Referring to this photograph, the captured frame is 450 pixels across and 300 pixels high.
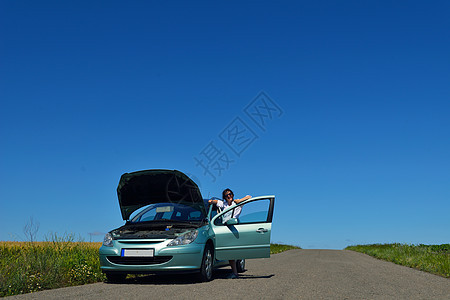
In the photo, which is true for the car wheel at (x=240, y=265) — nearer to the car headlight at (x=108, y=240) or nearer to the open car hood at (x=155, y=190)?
the open car hood at (x=155, y=190)

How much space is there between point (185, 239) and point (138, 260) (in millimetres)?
974

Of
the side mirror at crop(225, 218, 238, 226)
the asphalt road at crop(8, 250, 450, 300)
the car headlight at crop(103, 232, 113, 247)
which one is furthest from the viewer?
the side mirror at crop(225, 218, 238, 226)

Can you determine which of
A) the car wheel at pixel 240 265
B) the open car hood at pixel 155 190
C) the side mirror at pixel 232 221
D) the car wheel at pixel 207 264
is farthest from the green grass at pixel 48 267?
the car wheel at pixel 240 265

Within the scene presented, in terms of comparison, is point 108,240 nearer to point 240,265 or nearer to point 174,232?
point 174,232

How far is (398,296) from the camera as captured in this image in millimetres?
6984

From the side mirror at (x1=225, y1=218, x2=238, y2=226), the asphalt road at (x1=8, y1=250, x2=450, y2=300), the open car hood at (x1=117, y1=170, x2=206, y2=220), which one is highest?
the open car hood at (x1=117, y1=170, x2=206, y2=220)

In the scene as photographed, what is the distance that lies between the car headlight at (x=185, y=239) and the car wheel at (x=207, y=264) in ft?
1.47

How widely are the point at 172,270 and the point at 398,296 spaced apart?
399 cm

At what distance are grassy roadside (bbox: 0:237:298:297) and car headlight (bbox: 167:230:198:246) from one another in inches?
79.5

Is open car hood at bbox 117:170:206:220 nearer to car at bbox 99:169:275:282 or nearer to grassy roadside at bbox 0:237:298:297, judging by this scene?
car at bbox 99:169:275:282

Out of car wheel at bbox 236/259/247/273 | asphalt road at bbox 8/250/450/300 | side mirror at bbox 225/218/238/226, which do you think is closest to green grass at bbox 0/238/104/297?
asphalt road at bbox 8/250/450/300

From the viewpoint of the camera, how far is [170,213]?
31.8ft

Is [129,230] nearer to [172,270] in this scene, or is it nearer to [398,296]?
[172,270]

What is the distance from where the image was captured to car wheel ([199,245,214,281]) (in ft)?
28.1
